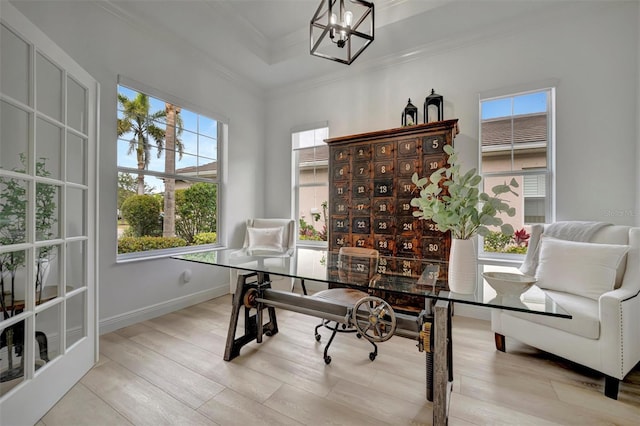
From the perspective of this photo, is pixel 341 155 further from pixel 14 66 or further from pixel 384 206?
pixel 14 66

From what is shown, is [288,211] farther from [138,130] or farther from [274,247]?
[138,130]

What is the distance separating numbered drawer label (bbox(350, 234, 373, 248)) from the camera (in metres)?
3.20

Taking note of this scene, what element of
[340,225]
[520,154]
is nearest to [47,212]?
[340,225]

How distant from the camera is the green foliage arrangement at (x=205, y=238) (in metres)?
3.65

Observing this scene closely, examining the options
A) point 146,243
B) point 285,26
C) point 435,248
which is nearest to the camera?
point 435,248

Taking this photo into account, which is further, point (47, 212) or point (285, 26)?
point (285, 26)

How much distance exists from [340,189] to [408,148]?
907 millimetres

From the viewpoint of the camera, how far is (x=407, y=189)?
3000 mm

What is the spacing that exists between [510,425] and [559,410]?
38 cm

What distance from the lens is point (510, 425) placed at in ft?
4.94

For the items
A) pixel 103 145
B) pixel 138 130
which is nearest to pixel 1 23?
pixel 103 145

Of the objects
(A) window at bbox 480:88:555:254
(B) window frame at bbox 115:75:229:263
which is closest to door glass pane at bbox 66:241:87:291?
(B) window frame at bbox 115:75:229:263

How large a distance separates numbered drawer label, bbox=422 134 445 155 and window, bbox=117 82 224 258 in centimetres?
266

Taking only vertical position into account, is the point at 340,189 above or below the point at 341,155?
below
